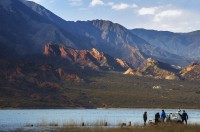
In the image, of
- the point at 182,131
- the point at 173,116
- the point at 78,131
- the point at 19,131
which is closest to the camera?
the point at 182,131

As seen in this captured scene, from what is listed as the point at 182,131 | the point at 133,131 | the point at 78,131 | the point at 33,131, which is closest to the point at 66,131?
the point at 78,131

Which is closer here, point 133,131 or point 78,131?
point 133,131

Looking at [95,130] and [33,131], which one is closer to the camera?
[95,130]

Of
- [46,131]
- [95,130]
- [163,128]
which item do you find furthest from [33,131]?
[163,128]

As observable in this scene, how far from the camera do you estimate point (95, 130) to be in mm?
64812

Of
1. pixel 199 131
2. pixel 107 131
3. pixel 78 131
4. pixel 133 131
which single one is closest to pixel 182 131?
pixel 199 131

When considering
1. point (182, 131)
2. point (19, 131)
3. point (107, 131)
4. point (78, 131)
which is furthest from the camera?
point (19, 131)

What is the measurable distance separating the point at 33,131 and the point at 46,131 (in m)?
2.49

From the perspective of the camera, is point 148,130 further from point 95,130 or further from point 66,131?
point 66,131

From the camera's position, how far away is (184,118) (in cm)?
7444

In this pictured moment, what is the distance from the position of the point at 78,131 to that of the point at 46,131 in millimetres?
7629

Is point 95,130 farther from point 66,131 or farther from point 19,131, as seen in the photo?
point 19,131

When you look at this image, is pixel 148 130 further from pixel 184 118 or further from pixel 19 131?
pixel 19 131

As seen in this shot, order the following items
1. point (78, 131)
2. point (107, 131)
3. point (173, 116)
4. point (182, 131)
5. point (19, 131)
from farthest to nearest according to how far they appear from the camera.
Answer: point (173, 116)
point (19, 131)
point (78, 131)
point (107, 131)
point (182, 131)
